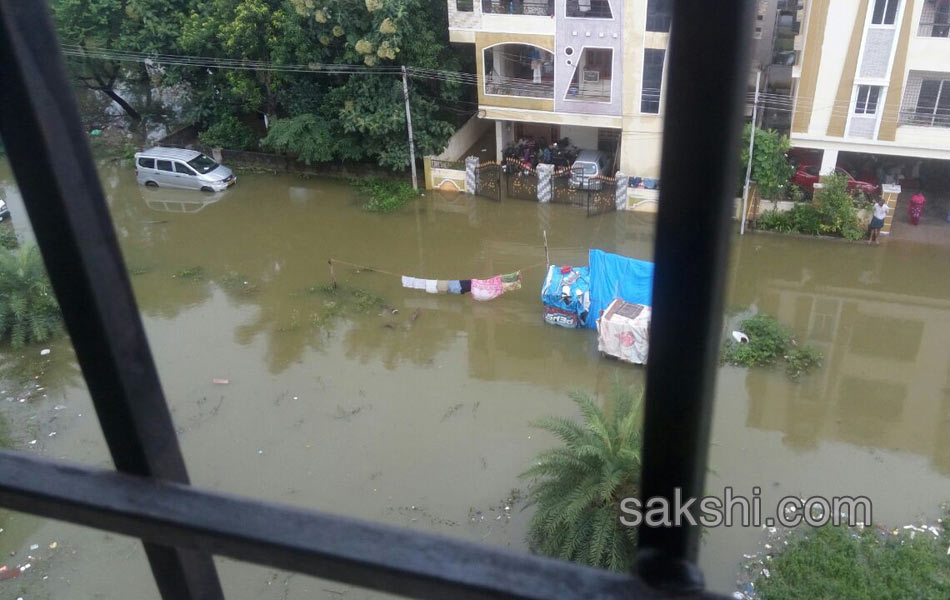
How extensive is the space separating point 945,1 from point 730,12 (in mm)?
8920

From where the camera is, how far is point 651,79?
8844 mm

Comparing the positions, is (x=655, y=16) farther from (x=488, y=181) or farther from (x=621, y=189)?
(x=488, y=181)

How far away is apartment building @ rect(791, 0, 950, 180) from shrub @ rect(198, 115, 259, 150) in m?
7.57

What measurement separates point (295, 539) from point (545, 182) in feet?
30.3

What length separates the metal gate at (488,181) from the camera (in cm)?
999

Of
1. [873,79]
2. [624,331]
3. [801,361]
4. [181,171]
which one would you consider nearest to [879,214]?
[873,79]

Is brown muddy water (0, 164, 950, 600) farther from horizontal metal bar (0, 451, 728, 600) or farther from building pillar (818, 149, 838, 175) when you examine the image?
horizontal metal bar (0, 451, 728, 600)

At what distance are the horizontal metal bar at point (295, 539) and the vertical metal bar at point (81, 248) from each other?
43 millimetres

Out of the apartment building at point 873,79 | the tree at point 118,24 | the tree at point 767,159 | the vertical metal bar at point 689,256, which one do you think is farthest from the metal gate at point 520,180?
the vertical metal bar at point 689,256

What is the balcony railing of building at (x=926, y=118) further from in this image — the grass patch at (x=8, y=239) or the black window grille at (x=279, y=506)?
the grass patch at (x=8, y=239)

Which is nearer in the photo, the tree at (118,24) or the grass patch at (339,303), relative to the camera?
the grass patch at (339,303)

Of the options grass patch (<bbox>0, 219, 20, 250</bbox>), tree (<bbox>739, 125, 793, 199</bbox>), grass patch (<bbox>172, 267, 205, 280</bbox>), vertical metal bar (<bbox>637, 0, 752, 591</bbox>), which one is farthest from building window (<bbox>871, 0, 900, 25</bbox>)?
grass patch (<bbox>0, 219, 20, 250</bbox>)

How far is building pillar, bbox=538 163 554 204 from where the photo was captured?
377 inches

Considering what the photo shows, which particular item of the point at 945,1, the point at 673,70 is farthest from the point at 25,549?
the point at 945,1
